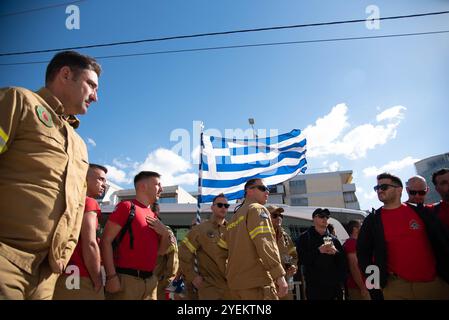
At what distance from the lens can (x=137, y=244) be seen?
Answer: 277cm

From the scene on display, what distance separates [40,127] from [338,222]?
711 cm

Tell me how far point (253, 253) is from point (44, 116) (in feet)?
8.50

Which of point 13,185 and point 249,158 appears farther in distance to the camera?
point 249,158

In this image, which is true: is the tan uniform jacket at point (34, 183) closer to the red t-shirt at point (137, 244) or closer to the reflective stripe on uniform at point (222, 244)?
the red t-shirt at point (137, 244)

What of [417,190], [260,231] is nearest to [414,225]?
[417,190]

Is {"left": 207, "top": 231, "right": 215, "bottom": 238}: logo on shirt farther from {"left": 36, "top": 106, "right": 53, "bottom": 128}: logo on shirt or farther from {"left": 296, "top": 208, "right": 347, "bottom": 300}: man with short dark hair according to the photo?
{"left": 36, "top": 106, "right": 53, "bottom": 128}: logo on shirt

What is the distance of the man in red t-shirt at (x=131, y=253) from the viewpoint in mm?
2633

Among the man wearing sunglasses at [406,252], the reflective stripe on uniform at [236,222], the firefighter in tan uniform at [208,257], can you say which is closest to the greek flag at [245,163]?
the firefighter in tan uniform at [208,257]

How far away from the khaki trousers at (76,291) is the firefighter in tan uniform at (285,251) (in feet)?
11.0

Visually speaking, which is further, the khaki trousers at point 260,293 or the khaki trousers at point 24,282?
the khaki trousers at point 260,293

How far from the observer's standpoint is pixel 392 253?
3.07 m
